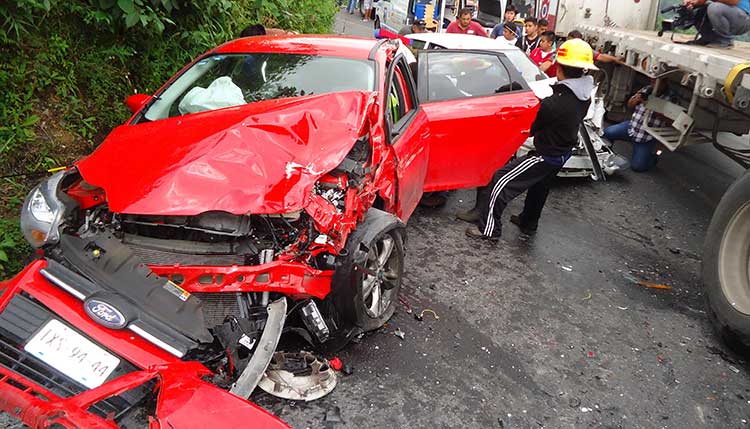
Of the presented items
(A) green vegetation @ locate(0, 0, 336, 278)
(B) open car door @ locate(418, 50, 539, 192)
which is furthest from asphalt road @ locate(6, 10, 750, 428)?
(A) green vegetation @ locate(0, 0, 336, 278)

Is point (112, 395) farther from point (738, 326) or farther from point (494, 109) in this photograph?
point (494, 109)

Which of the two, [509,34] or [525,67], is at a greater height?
[525,67]

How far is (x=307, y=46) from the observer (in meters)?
4.11

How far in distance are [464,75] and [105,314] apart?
13.5 ft

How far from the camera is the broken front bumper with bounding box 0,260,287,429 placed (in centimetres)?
195

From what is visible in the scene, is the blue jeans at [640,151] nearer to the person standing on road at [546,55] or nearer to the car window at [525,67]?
the person standing on road at [546,55]

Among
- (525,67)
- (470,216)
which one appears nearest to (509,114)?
(470,216)

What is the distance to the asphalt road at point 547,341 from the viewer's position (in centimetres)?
305

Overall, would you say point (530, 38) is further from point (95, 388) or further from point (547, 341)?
point (95, 388)

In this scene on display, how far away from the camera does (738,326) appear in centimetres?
352

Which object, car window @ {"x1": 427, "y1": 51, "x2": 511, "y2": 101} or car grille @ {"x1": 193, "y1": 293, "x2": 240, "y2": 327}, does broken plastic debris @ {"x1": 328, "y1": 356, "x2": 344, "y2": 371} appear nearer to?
car grille @ {"x1": 193, "y1": 293, "x2": 240, "y2": 327}

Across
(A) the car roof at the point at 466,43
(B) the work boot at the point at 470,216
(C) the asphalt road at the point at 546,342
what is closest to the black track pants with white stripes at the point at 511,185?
(C) the asphalt road at the point at 546,342

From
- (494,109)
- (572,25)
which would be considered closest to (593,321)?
(494,109)

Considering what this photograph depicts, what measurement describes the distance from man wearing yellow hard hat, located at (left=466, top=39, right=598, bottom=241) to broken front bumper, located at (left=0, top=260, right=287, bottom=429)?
3.34m
